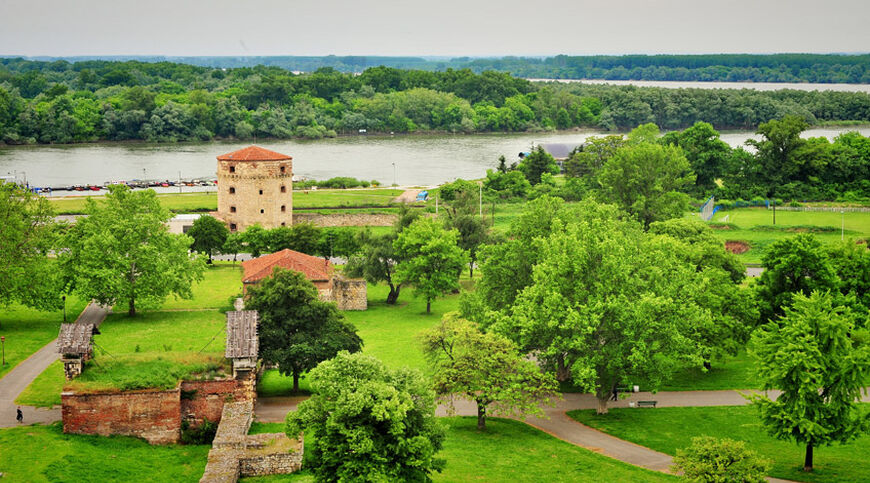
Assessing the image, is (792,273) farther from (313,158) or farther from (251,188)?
(313,158)

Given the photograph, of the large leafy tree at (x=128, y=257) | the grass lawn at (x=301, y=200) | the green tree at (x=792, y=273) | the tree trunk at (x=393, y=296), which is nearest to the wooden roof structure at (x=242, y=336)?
the large leafy tree at (x=128, y=257)

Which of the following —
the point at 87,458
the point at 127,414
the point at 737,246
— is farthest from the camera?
the point at 737,246

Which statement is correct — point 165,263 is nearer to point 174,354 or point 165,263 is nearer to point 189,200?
point 174,354

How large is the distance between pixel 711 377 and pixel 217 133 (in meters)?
110

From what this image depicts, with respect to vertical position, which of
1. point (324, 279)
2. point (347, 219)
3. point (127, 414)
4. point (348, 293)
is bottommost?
point (348, 293)

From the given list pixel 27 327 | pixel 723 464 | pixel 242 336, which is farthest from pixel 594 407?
pixel 27 327

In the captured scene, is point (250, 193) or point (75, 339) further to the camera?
point (250, 193)

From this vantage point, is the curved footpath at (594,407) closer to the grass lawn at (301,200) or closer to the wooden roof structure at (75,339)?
the wooden roof structure at (75,339)

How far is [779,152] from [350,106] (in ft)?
272

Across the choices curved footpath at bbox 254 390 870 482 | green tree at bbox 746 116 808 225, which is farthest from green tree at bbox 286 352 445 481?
green tree at bbox 746 116 808 225

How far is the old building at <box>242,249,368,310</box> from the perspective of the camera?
48531mm

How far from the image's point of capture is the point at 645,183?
2667 inches

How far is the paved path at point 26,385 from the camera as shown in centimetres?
3022

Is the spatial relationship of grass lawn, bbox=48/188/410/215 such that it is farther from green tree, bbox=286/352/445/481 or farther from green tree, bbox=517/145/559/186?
green tree, bbox=286/352/445/481
